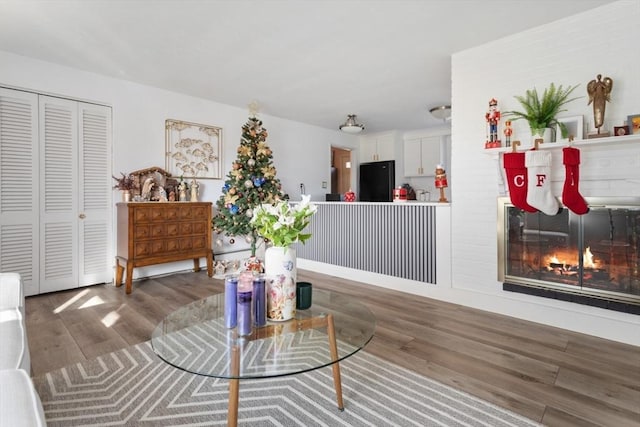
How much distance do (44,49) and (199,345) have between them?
3462mm

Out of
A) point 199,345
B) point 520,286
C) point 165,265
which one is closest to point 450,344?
point 520,286

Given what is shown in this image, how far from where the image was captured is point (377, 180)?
6.52 m

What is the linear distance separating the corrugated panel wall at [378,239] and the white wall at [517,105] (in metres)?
0.30

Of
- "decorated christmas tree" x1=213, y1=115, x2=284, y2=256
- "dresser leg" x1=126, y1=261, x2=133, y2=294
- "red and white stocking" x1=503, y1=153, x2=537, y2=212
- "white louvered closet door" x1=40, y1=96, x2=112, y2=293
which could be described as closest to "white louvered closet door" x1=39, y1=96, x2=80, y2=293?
"white louvered closet door" x1=40, y1=96, x2=112, y2=293

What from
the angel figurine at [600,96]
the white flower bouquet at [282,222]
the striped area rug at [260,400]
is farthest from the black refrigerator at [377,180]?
the white flower bouquet at [282,222]

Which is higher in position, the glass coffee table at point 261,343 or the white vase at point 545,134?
the white vase at point 545,134

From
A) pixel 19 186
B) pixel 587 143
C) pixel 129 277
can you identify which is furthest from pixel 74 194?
pixel 587 143

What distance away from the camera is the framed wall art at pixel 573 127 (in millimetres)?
2424

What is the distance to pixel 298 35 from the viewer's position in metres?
2.76

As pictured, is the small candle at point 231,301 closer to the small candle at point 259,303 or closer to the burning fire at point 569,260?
the small candle at point 259,303

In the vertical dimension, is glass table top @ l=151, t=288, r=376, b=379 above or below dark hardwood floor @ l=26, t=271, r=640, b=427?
above

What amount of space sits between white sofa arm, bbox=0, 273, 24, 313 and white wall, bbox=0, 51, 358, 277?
237 cm

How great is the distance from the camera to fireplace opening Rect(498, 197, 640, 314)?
232 cm

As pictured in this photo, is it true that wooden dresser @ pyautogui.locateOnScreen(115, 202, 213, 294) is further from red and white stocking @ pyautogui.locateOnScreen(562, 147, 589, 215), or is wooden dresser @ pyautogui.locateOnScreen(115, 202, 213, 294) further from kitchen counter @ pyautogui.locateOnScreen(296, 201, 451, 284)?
red and white stocking @ pyautogui.locateOnScreen(562, 147, 589, 215)
